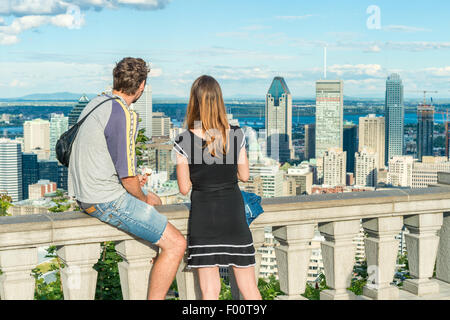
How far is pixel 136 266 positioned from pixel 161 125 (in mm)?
128639

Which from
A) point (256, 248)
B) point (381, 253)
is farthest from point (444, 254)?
point (256, 248)

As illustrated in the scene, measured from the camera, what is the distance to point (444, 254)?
15.7 feet

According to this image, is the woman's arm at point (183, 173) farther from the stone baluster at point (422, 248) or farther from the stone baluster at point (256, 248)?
the stone baluster at point (422, 248)

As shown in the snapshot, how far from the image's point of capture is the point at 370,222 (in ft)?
13.9

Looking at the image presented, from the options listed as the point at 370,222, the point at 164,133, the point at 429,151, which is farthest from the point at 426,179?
the point at 370,222

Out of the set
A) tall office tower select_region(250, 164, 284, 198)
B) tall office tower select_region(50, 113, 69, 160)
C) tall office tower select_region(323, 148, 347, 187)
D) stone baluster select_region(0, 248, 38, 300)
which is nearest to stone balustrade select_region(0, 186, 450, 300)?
stone baluster select_region(0, 248, 38, 300)

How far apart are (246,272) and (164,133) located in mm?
126280

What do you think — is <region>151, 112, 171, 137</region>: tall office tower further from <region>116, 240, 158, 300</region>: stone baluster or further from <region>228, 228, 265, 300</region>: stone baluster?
<region>116, 240, 158, 300</region>: stone baluster

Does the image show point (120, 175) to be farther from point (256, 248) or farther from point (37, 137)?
point (37, 137)

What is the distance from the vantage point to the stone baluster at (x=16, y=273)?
10.7 ft
